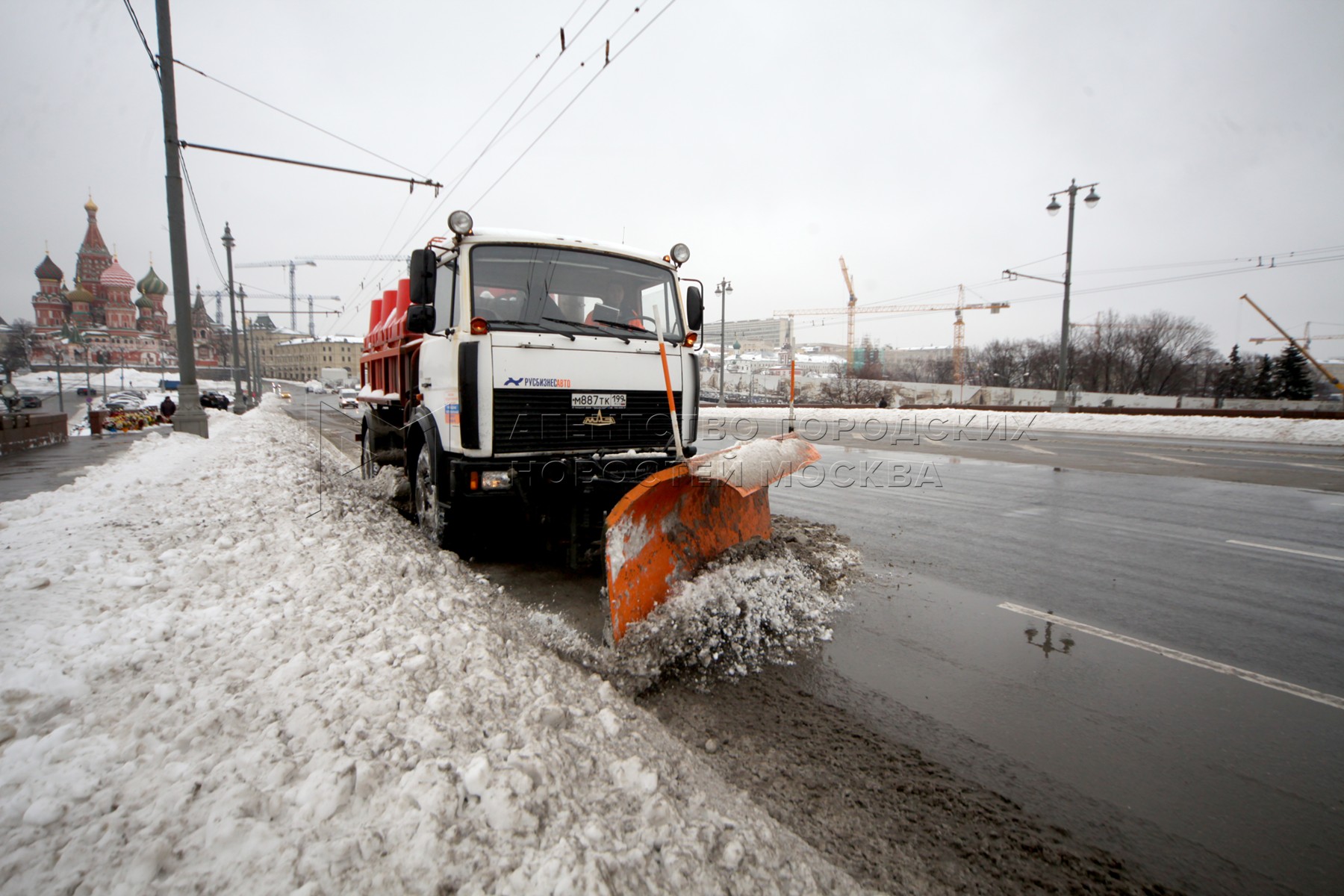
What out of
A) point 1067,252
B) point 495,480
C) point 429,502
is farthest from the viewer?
point 1067,252

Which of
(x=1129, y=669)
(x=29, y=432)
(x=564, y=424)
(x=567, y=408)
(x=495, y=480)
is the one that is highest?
(x=567, y=408)

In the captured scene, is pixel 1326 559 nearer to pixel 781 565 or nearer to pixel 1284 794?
pixel 1284 794

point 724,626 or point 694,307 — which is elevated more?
point 694,307

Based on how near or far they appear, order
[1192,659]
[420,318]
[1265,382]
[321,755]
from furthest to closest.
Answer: [1265,382] → [420,318] → [1192,659] → [321,755]

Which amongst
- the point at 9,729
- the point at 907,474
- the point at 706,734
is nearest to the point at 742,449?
the point at 706,734

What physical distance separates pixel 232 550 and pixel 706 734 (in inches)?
163

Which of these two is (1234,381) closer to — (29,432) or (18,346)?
(29,432)

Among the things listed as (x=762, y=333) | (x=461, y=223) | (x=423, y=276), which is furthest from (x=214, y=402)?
(x=762, y=333)

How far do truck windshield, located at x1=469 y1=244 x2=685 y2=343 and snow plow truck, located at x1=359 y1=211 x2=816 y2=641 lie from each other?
1cm

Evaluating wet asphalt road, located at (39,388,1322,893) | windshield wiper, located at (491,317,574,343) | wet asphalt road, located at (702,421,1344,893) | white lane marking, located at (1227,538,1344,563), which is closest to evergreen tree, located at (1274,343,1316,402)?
wet asphalt road, located at (702,421,1344,893)

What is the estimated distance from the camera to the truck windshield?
509cm

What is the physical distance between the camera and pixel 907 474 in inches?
449

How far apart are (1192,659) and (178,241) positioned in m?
16.8

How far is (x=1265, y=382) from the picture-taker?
1810 inches
